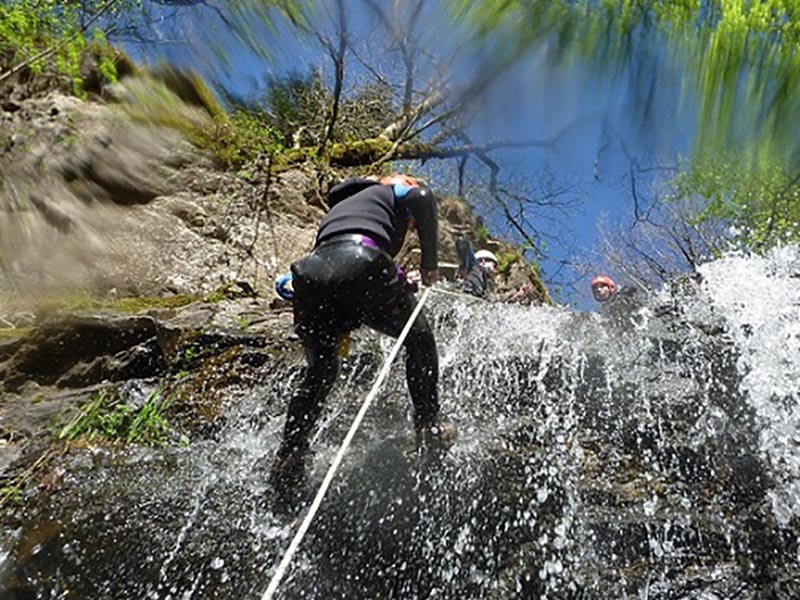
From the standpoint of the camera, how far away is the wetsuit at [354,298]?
2.85 m

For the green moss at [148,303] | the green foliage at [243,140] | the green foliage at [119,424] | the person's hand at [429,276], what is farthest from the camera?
the green foliage at [243,140]

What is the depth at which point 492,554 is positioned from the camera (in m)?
2.57

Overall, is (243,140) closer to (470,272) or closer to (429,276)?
(470,272)

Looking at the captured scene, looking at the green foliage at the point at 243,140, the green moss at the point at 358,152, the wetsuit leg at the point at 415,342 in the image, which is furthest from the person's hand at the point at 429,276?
the green moss at the point at 358,152

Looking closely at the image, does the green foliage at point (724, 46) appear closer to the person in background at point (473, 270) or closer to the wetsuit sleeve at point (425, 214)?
the wetsuit sleeve at point (425, 214)

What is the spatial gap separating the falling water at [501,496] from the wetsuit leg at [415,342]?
427mm

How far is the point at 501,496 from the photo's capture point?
2873mm

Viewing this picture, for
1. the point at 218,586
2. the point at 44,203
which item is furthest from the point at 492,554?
the point at 44,203

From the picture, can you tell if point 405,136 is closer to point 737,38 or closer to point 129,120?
point 129,120

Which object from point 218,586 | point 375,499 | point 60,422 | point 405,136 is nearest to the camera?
point 218,586

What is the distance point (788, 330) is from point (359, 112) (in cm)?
906

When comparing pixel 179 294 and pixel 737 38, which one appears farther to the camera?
pixel 179 294

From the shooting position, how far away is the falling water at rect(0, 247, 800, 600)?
8.09 feet

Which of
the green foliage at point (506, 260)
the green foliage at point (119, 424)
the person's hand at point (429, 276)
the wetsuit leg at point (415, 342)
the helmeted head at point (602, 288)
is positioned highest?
the person's hand at point (429, 276)
